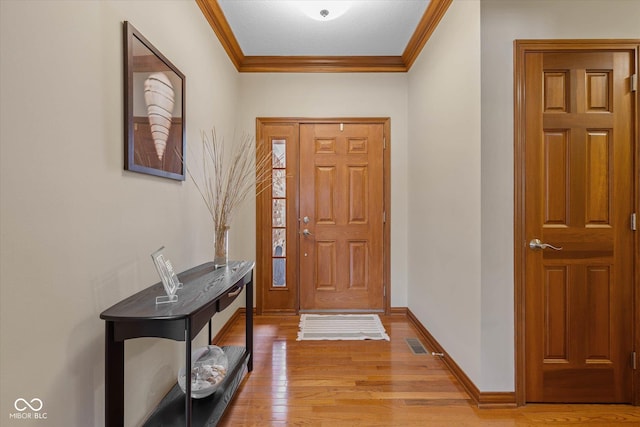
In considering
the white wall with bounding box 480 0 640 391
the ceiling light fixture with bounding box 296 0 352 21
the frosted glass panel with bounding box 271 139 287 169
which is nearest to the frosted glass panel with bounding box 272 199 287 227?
the frosted glass panel with bounding box 271 139 287 169

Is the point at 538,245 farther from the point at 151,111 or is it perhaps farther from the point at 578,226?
the point at 151,111

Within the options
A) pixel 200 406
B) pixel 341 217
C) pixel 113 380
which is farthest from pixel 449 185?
pixel 113 380

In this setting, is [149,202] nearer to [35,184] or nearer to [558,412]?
[35,184]

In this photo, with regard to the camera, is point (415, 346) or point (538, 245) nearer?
point (538, 245)

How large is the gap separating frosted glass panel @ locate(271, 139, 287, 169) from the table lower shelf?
2092 millimetres

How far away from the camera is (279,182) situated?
11.3 ft

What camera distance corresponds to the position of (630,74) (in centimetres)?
185

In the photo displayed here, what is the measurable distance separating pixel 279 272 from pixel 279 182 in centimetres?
101

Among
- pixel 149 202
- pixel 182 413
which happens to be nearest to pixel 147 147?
pixel 149 202

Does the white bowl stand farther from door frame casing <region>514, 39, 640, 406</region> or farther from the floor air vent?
door frame casing <region>514, 39, 640, 406</region>

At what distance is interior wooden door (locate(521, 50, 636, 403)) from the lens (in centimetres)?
186

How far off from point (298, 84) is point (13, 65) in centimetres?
280

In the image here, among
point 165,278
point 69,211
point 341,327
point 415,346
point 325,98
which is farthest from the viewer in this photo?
point 325,98

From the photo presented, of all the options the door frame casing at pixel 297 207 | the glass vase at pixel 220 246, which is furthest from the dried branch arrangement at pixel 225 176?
the door frame casing at pixel 297 207
